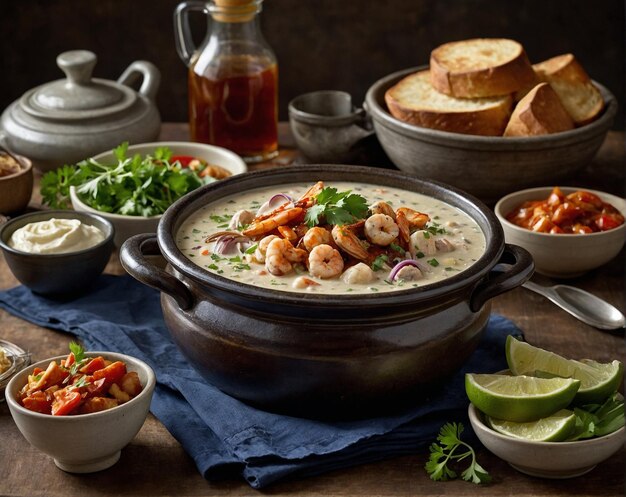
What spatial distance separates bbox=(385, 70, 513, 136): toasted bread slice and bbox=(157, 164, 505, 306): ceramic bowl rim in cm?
65

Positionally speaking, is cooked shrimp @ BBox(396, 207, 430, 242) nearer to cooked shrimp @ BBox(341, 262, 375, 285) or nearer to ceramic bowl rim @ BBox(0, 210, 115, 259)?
cooked shrimp @ BBox(341, 262, 375, 285)

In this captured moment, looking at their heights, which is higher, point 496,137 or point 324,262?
Result: point 324,262

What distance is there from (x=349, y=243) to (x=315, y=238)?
0.08 meters

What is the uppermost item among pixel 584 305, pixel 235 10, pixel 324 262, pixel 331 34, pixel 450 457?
pixel 235 10

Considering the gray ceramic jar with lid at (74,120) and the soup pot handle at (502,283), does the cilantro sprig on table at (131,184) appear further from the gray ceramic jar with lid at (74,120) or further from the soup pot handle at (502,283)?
the soup pot handle at (502,283)

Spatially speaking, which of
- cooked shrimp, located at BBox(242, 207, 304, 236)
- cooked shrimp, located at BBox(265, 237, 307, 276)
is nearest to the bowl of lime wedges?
cooked shrimp, located at BBox(265, 237, 307, 276)

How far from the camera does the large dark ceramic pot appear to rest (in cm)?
221

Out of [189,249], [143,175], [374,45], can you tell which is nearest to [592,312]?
[189,249]

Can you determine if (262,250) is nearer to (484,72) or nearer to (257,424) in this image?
(257,424)

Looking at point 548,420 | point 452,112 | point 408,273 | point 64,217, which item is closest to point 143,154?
point 64,217

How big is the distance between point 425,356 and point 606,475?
0.48 metres

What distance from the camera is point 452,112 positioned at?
3.49m

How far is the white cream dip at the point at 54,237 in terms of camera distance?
3016mm

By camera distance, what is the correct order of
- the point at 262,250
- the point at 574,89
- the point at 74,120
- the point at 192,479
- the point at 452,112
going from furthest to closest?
the point at 74,120 < the point at 574,89 < the point at 452,112 < the point at 262,250 < the point at 192,479
